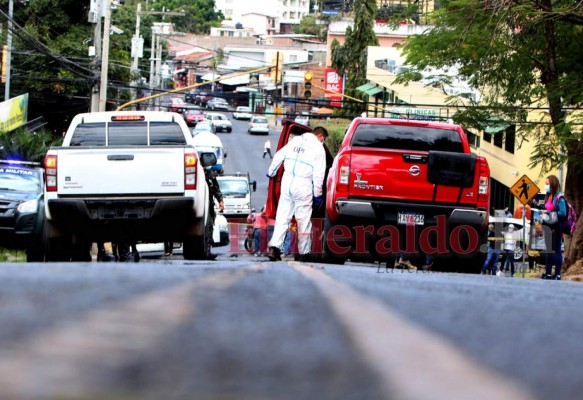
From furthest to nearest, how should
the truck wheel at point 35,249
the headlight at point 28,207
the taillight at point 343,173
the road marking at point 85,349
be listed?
the headlight at point 28,207 → the truck wheel at point 35,249 → the taillight at point 343,173 → the road marking at point 85,349

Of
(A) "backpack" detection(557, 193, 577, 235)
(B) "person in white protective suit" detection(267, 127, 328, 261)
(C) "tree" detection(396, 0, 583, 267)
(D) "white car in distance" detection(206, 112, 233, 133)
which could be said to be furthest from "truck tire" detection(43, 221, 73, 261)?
(D) "white car in distance" detection(206, 112, 233, 133)

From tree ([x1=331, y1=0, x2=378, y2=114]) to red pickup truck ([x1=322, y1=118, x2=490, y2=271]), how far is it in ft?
172

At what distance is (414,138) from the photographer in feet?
42.1

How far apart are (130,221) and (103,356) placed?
986cm

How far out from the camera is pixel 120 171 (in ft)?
36.6

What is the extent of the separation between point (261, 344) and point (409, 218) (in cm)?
1050

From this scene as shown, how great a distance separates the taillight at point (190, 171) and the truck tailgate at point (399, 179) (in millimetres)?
1987

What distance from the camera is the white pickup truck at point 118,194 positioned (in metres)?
11.1

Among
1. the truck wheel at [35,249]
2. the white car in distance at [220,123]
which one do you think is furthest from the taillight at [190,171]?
the white car in distance at [220,123]

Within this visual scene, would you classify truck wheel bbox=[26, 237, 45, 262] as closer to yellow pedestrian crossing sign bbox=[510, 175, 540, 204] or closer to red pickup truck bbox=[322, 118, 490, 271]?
red pickup truck bbox=[322, 118, 490, 271]

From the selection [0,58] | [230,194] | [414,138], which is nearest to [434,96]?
[230,194]

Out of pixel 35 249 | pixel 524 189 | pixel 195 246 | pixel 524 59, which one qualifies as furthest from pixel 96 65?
pixel 195 246

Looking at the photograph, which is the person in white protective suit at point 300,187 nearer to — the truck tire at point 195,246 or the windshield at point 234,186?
the truck tire at point 195,246

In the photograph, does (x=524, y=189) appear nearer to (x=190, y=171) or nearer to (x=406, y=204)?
(x=406, y=204)
